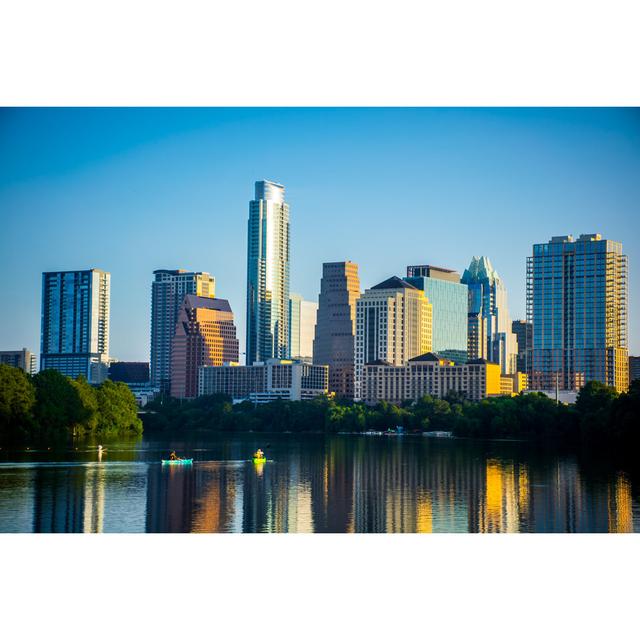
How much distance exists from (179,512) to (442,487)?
13.2 metres

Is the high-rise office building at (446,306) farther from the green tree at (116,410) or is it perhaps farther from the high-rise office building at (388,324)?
the green tree at (116,410)

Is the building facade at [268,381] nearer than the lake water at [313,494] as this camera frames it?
No

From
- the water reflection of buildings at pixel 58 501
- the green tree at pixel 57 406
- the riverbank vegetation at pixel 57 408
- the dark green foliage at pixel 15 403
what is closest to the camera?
the water reflection of buildings at pixel 58 501

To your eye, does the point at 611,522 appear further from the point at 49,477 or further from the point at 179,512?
the point at 49,477

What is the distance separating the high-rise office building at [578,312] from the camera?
154250mm

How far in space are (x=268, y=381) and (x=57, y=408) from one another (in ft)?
363

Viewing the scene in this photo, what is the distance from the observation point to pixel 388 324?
172 metres

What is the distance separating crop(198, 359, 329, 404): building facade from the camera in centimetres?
17650

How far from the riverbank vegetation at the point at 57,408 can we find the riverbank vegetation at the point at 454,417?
87.7 ft

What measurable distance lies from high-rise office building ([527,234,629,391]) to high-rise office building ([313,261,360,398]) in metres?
34.7

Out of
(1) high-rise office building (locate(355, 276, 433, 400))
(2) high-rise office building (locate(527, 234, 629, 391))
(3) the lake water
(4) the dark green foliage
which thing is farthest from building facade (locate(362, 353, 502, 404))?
(3) the lake water

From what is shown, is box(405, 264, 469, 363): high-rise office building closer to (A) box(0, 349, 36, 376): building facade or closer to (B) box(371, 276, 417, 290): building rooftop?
(B) box(371, 276, 417, 290): building rooftop

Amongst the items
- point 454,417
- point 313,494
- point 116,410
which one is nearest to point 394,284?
point 454,417

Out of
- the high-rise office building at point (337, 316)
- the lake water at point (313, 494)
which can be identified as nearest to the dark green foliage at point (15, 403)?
the lake water at point (313, 494)
